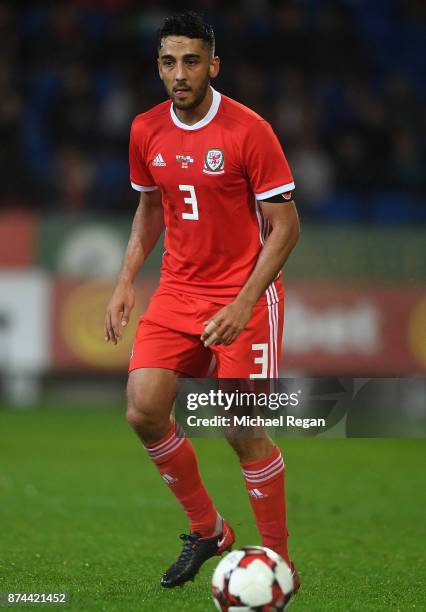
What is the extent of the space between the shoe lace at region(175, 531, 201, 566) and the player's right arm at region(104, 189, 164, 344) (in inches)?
33.2

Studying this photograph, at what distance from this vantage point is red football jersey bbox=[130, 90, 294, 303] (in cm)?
455

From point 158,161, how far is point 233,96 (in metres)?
7.97

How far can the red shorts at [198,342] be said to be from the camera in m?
4.67

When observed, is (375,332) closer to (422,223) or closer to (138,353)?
(422,223)

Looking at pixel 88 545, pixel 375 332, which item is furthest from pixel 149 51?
pixel 88 545

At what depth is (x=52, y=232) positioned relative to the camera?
11.4 metres

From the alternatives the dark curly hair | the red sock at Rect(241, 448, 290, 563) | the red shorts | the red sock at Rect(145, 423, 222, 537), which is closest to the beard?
the dark curly hair

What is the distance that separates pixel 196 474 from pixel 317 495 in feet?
8.68

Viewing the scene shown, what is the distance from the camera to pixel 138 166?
4902 millimetres

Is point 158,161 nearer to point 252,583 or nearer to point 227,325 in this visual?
point 227,325

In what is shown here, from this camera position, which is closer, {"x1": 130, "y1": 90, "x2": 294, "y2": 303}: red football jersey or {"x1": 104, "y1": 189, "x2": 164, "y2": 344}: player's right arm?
{"x1": 130, "y1": 90, "x2": 294, "y2": 303}: red football jersey

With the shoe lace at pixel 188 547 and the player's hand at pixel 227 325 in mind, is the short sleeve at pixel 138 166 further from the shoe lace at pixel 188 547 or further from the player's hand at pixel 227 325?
the shoe lace at pixel 188 547

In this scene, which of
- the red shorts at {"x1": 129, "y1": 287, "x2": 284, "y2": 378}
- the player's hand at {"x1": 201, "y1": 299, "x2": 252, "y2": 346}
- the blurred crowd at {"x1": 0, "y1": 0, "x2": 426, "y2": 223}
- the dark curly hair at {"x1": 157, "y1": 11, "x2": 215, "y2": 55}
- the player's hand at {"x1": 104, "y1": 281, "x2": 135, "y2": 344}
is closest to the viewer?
the player's hand at {"x1": 201, "y1": 299, "x2": 252, "y2": 346}

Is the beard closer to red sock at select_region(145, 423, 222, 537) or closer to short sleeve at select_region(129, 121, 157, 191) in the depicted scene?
short sleeve at select_region(129, 121, 157, 191)
